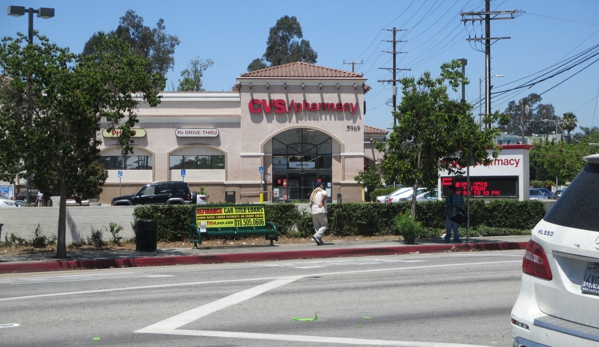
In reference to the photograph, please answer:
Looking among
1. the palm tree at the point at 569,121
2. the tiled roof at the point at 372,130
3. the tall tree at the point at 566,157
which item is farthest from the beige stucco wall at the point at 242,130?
the palm tree at the point at 569,121

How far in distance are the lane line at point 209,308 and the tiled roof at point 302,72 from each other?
39.1 m

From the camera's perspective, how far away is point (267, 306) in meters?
9.41

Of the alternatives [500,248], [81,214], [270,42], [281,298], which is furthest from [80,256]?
[270,42]

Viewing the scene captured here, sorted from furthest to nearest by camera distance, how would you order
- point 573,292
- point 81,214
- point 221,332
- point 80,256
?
point 81,214, point 80,256, point 221,332, point 573,292

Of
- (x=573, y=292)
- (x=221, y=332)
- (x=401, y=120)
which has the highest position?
(x=401, y=120)

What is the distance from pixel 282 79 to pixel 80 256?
111ft

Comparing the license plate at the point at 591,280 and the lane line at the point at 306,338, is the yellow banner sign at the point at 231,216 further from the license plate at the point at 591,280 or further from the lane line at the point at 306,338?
the license plate at the point at 591,280

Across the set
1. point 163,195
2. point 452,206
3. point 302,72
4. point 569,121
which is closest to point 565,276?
point 452,206

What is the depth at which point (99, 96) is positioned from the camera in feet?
51.6

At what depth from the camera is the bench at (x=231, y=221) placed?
19.8m

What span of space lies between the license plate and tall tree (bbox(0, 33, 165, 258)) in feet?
42.4

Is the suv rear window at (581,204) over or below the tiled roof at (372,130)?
below

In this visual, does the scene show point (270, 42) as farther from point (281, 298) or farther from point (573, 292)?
point (573, 292)

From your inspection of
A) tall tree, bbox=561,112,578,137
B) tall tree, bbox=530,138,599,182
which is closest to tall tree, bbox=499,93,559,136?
tall tree, bbox=561,112,578,137
